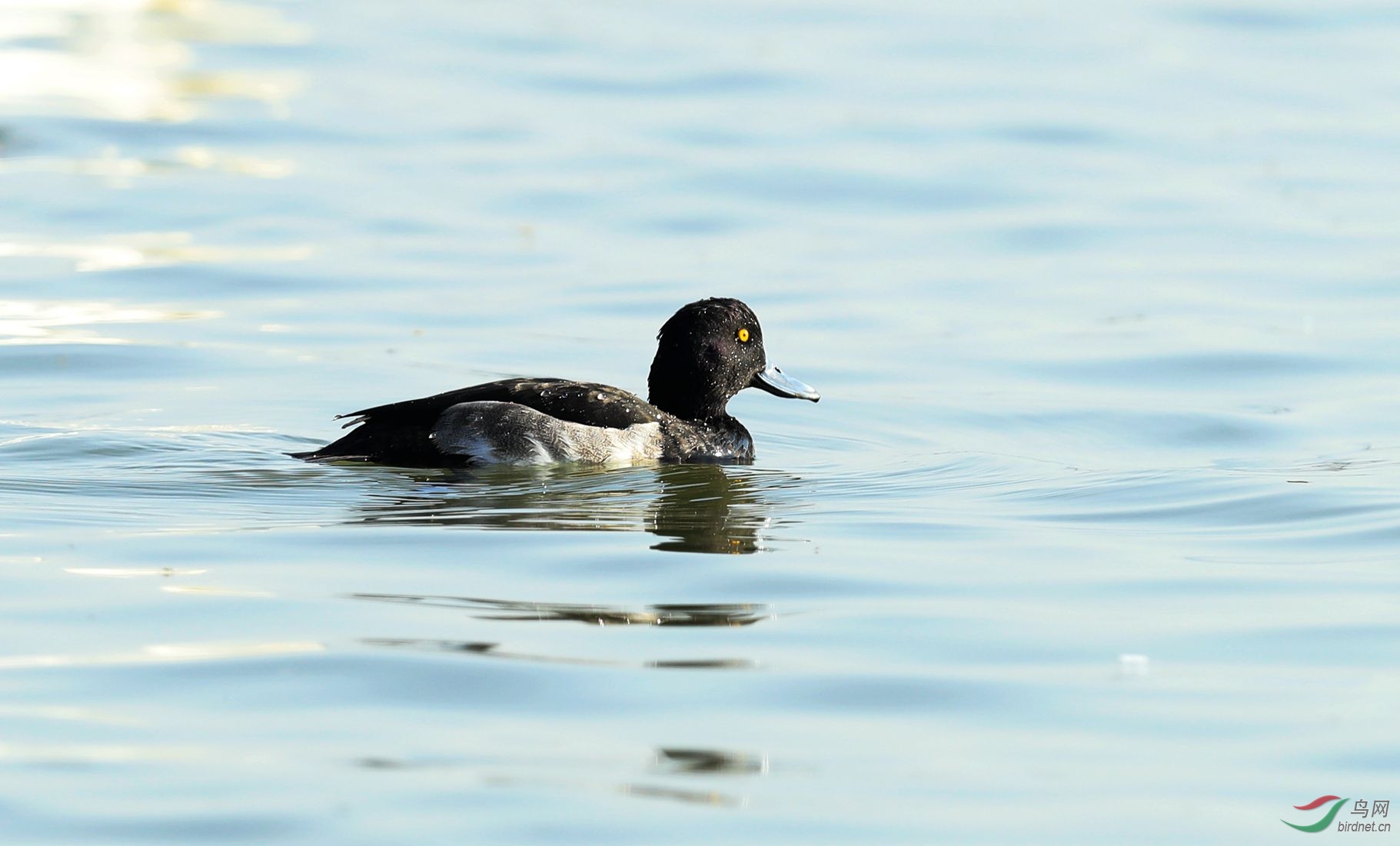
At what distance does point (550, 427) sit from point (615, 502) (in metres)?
0.81

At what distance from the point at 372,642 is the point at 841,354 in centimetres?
658

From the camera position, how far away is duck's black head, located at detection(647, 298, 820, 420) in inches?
396

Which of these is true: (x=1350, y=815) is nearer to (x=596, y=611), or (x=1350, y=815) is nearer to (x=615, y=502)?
(x=596, y=611)

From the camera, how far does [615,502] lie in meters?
8.44

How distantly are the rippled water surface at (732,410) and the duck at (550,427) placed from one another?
0.21 metres

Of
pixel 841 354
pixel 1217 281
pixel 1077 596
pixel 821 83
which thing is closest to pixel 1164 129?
pixel 821 83

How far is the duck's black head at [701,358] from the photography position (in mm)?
10047

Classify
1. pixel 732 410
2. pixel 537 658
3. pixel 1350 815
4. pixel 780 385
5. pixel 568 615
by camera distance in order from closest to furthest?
1. pixel 1350 815
2. pixel 537 658
3. pixel 568 615
4. pixel 780 385
5. pixel 732 410

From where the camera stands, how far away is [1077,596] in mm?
6789

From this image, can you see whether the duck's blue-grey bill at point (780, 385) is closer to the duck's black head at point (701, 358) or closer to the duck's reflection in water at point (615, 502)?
the duck's black head at point (701, 358)

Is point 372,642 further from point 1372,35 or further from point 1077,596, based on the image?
point 1372,35

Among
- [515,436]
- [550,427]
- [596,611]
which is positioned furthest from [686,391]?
[596,611]

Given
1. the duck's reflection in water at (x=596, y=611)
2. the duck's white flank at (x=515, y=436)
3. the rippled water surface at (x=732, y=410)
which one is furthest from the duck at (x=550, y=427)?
the duck's reflection in water at (x=596, y=611)

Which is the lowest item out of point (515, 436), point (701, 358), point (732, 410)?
point (732, 410)
